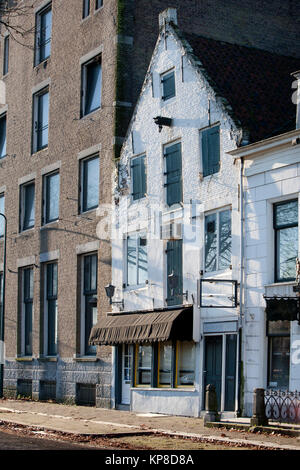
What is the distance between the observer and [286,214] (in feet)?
69.6

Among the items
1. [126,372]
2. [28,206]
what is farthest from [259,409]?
[28,206]

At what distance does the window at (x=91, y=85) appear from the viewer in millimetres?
A: 30531

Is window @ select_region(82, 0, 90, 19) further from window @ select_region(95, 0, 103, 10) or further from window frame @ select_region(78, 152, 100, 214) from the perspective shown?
window frame @ select_region(78, 152, 100, 214)

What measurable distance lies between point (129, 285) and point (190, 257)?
→ 358 cm

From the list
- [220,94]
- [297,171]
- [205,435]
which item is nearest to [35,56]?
[220,94]

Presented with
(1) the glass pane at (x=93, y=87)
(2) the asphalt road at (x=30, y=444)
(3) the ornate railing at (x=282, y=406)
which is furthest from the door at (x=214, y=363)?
(1) the glass pane at (x=93, y=87)

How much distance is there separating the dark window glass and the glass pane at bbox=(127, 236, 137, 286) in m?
8.10

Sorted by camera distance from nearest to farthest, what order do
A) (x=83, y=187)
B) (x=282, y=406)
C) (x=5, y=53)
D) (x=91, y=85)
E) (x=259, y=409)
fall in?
1. (x=259, y=409)
2. (x=282, y=406)
3. (x=83, y=187)
4. (x=91, y=85)
5. (x=5, y=53)

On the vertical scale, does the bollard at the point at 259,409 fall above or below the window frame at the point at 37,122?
below

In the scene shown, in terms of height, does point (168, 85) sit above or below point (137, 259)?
above

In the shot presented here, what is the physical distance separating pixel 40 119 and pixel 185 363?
1408 centimetres

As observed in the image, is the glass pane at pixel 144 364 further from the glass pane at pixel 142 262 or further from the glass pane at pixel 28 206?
the glass pane at pixel 28 206

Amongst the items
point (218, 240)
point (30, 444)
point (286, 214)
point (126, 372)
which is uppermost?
point (286, 214)

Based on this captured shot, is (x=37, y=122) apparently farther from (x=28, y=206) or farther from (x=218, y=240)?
(x=218, y=240)
